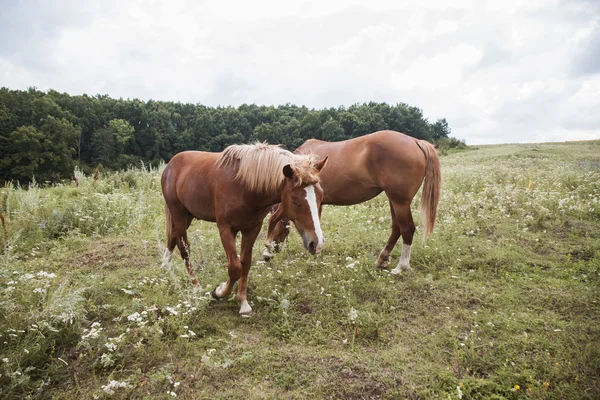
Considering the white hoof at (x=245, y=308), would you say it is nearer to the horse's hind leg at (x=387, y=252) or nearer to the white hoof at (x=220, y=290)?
the white hoof at (x=220, y=290)

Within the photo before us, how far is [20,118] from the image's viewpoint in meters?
40.1

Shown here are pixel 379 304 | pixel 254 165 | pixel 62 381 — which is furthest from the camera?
pixel 379 304

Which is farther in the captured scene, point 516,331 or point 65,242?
point 65,242

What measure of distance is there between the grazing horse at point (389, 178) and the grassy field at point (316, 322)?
1.80 feet

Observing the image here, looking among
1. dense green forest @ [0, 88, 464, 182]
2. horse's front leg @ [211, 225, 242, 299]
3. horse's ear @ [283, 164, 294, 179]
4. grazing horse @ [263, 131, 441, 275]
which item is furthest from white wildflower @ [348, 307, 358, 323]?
dense green forest @ [0, 88, 464, 182]

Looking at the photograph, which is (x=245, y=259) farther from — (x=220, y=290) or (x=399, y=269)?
(x=399, y=269)

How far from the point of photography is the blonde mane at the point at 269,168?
3.44 m

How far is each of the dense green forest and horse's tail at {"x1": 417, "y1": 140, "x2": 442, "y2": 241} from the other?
37.1 meters

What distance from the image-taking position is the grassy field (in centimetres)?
282

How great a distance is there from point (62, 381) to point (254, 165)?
2737 mm

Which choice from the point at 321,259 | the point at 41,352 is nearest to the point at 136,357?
the point at 41,352

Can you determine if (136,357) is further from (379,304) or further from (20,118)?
(20,118)

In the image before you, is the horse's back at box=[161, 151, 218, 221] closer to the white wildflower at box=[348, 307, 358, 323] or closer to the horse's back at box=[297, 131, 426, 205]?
the white wildflower at box=[348, 307, 358, 323]

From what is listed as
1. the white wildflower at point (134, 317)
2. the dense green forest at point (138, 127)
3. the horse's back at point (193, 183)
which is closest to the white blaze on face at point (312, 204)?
the horse's back at point (193, 183)
